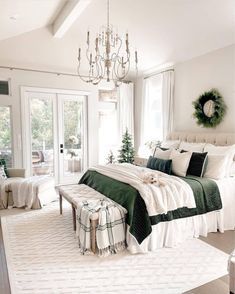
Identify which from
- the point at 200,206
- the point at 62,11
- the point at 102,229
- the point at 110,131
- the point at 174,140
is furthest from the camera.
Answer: the point at 110,131

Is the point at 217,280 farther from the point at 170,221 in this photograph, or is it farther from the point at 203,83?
the point at 203,83

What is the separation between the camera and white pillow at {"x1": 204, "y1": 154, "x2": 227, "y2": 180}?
135 inches

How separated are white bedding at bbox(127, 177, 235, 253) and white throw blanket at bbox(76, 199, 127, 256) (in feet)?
0.47

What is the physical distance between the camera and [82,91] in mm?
6078

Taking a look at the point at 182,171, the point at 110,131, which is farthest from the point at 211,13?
the point at 110,131

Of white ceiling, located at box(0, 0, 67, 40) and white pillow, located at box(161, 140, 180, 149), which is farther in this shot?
white pillow, located at box(161, 140, 180, 149)

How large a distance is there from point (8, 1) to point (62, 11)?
1171 millimetres

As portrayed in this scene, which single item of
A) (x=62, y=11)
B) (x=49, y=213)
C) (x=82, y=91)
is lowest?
(x=49, y=213)

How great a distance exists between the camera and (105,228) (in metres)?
2.70

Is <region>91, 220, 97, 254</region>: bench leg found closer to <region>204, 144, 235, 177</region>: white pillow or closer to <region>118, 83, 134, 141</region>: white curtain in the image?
<region>204, 144, 235, 177</region>: white pillow

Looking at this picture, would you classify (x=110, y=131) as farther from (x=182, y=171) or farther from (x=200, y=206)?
(x=200, y=206)

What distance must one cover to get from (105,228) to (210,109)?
2919 millimetres

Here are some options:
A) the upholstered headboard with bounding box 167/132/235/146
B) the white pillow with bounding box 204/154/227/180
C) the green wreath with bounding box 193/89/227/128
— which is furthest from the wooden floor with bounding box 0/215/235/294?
the green wreath with bounding box 193/89/227/128

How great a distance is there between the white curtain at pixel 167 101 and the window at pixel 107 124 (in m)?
1.58
